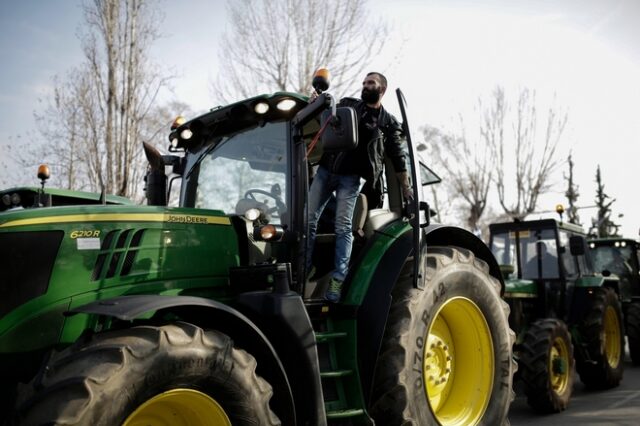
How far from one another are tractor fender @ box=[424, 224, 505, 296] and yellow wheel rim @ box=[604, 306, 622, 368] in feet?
18.2

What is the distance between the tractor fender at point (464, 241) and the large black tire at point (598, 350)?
4.84 m

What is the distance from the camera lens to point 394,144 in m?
4.13

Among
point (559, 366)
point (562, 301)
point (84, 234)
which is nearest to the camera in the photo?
point (84, 234)

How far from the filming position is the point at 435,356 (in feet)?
13.9

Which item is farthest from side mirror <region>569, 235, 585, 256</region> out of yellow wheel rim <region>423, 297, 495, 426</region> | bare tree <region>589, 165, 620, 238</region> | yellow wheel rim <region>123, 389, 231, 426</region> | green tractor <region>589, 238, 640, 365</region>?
bare tree <region>589, 165, 620, 238</region>

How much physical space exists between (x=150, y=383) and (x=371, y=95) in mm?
2420

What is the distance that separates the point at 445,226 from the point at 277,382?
80.1 inches

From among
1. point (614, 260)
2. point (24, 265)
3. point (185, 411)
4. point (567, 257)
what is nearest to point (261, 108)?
point (24, 265)

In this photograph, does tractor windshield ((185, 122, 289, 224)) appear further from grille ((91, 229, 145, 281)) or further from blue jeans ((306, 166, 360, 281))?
grille ((91, 229, 145, 281))

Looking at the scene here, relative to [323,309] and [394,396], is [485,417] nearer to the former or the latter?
[394,396]

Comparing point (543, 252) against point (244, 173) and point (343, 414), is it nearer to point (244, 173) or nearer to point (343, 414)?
point (244, 173)

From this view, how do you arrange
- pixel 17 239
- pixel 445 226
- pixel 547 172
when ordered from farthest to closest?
pixel 547 172
pixel 445 226
pixel 17 239

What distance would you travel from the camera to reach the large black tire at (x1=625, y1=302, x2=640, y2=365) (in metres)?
10.7

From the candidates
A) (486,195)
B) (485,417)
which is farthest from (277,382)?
(486,195)
